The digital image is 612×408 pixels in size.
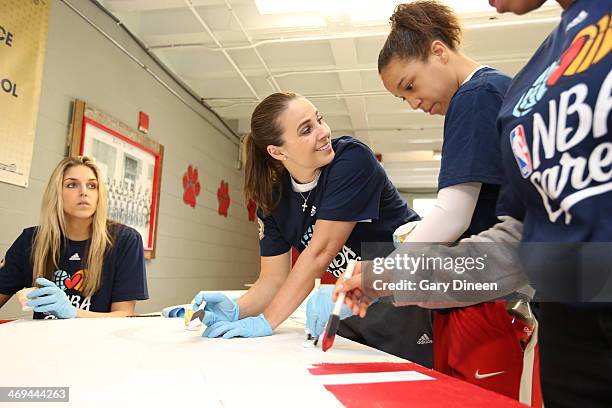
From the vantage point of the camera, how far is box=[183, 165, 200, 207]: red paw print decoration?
4.57 metres

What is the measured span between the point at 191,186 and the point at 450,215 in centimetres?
403

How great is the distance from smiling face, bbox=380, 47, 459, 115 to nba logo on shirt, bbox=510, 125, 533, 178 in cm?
53

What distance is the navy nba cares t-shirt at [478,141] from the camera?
889 mm

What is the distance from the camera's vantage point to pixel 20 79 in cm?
244

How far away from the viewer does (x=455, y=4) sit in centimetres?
300

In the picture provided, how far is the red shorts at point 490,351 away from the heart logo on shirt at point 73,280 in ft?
5.39

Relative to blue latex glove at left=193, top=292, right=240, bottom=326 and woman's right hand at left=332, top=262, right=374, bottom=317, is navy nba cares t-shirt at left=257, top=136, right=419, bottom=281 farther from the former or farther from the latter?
woman's right hand at left=332, top=262, right=374, bottom=317

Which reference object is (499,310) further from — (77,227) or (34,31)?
(34,31)

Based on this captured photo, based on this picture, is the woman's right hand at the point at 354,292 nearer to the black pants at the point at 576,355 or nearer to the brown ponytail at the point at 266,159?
the black pants at the point at 576,355

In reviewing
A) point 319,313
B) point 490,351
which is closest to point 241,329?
point 319,313

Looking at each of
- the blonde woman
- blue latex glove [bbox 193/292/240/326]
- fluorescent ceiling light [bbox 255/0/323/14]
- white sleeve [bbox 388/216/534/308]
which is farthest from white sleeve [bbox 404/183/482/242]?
fluorescent ceiling light [bbox 255/0/323/14]

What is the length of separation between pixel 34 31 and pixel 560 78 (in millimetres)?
2761

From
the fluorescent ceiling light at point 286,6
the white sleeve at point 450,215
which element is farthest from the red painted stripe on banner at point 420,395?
the fluorescent ceiling light at point 286,6

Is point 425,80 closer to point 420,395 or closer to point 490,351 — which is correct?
point 490,351
